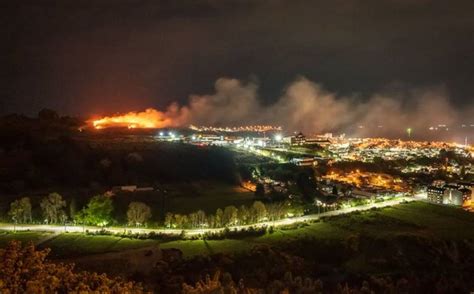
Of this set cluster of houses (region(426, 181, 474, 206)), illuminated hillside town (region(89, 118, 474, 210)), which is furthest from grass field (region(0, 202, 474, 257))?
illuminated hillside town (region(89, 118, 474, 210))

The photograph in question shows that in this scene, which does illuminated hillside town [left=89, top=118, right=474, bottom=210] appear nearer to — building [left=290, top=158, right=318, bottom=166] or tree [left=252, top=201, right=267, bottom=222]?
building [left=290, top=158, right=318, bottom=166]

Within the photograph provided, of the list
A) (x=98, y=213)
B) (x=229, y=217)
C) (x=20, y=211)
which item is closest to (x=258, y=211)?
(x=229, y=217)

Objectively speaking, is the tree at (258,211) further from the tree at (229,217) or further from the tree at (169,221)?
the tree at (169,221)

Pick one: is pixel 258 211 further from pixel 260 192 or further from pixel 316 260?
pixel 260 192

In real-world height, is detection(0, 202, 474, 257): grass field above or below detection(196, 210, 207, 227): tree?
below


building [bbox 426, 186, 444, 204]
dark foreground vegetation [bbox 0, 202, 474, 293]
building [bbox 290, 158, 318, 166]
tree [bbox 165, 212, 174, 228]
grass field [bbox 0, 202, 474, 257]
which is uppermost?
building [bbox 290, 158, 318, 166]

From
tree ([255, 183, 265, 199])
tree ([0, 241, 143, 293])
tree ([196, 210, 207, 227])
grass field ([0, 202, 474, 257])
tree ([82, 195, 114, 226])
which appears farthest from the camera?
tree ([255, 183, 265, 199])

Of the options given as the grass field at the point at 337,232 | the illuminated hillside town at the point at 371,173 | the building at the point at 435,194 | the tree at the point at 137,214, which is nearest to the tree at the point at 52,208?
the grass field at the point at 337,232
